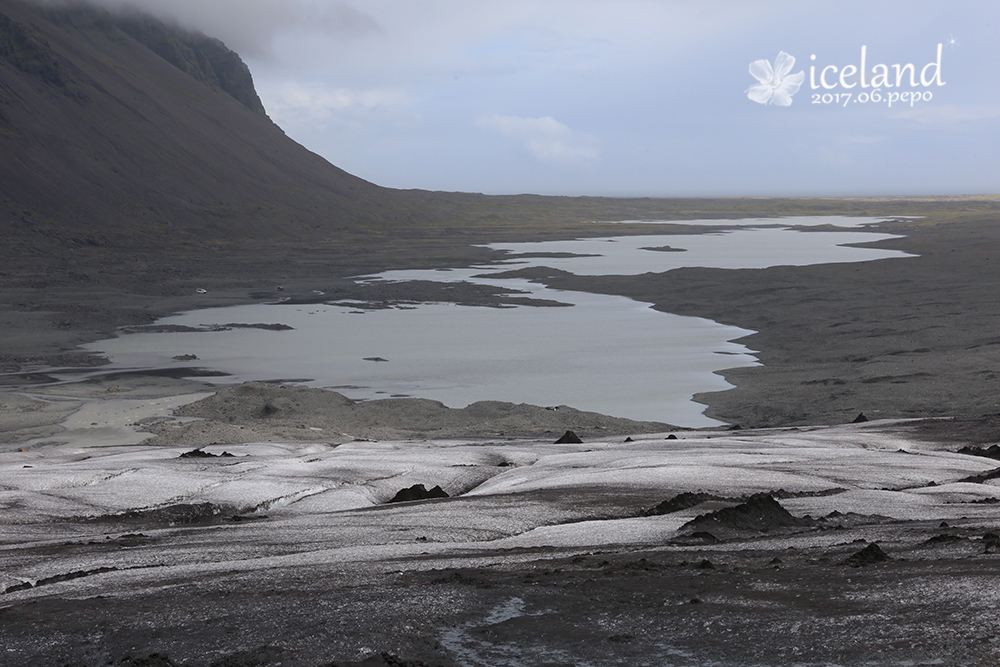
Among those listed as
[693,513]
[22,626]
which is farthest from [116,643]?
[693,513]

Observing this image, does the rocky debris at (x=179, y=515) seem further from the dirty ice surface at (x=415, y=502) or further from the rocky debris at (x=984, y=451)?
the rocky debris at (x=984, y=451)

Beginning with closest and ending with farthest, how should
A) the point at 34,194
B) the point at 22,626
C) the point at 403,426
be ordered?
1. the point at 22,626
2. the point at 403,426
3. the point at 34,194

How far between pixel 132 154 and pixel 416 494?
8966 cm

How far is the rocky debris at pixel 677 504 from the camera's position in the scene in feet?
31.7

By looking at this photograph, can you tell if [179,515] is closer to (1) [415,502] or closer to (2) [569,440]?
(1) [415,502]

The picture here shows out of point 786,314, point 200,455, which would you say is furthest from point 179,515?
point 786,314

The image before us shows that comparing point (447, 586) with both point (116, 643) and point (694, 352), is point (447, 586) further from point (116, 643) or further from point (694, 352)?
point (694, 352)

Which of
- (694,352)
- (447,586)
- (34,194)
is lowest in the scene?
(694,352)

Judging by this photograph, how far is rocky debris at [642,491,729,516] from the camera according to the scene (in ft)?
31.7

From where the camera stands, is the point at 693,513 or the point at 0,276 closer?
the point at 693,513

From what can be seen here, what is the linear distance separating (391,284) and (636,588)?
A: 40.5m

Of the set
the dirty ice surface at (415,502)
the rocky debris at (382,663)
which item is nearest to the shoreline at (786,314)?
the dirty ice surface at (415,502)

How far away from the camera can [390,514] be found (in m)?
9.97

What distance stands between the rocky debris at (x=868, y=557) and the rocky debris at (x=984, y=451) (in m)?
7.53
